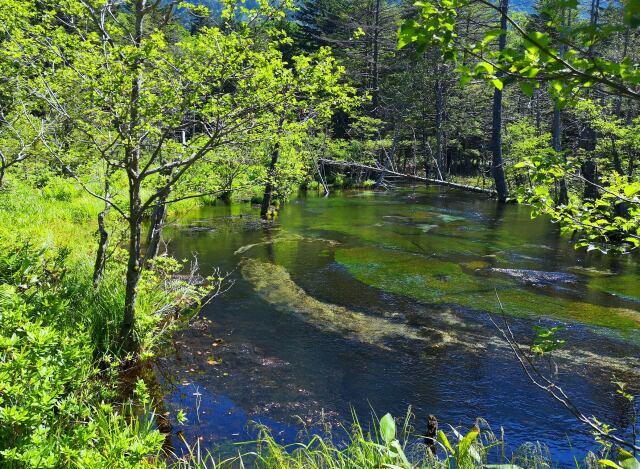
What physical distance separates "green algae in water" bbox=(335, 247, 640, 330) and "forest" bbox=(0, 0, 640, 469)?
10 cm

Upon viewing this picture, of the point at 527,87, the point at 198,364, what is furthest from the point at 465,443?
the point at 198,364

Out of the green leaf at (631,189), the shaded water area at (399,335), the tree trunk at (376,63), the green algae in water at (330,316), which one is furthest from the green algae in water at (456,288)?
the tree trunk at (376,63)

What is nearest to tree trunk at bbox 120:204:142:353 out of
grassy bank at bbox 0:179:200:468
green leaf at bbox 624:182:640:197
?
grassy bank at bbox 0:179:200:468

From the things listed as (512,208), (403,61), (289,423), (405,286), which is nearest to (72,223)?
(405,286)

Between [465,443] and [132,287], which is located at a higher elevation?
[132,287]

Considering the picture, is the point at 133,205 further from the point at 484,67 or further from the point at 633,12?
the point at 633,12

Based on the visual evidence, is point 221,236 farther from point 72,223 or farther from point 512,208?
point 512,208

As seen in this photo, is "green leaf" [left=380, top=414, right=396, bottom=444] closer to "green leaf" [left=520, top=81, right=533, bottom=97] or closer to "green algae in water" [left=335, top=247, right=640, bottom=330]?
"green leaf" [left=520, top=81, right=533, bottom=97]

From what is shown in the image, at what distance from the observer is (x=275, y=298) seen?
10.2 m

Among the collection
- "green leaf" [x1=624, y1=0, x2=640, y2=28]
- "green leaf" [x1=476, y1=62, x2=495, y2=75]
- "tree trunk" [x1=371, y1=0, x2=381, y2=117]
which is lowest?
"green leaf" [x1=624, y1=0, x2=640, y2=28]

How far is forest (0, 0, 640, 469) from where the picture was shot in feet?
10.3

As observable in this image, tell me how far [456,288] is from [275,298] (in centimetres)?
430

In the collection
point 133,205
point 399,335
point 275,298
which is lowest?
point 399,335

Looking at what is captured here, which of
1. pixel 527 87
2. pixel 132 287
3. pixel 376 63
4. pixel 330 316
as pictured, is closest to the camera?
pixel 527 87
